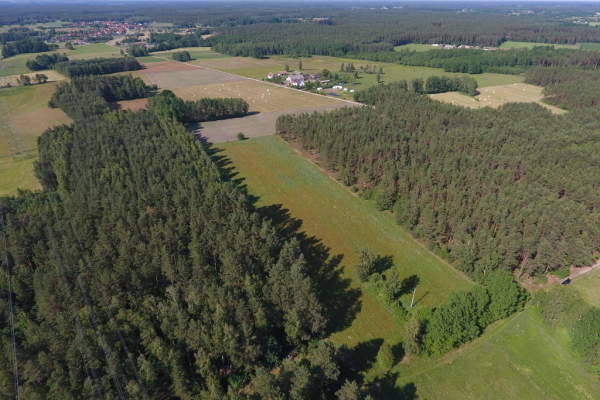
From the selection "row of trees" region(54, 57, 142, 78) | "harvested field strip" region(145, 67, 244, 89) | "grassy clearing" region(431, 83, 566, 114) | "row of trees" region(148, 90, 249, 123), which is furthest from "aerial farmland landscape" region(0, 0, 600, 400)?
"row of trees" region(54, 57, 142, 78)

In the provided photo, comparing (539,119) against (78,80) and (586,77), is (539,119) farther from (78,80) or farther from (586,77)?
(78,80)

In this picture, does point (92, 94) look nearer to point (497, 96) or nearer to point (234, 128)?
point (234, 128)

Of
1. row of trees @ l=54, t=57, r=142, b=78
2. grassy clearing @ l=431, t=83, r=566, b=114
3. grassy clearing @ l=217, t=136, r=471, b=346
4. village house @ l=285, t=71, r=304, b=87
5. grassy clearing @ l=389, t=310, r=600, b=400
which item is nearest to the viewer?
grassy clearing @ l=389, t=310, r=600, b=400

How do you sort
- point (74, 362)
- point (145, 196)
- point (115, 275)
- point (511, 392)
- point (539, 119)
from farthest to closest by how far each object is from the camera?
1. point (539, 119)
2. point (145, 196)
3. point (115, 275)
4. point (511, 392)
5. point (74, 362)

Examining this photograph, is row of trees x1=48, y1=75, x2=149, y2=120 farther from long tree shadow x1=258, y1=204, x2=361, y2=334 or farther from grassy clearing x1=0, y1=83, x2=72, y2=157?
long tree shadow x1=258, y1=204, x2=361, y2=334

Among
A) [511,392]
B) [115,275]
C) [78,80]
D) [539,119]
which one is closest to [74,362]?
[115,275]

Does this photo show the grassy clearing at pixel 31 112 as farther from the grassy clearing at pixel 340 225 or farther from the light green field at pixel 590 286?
the light green field at pixel 590 286

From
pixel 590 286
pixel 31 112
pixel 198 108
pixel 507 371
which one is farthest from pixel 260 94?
pixel 507 371
